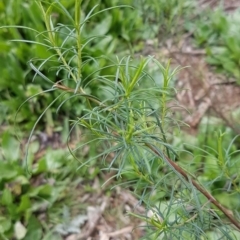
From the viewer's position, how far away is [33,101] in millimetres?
2246

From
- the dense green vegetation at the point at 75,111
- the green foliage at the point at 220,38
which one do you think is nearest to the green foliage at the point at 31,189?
the dense green vegetation at the point at 75,111

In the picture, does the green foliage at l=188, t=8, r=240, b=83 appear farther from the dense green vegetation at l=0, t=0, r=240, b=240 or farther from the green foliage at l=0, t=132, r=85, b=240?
the green foliage at l=0, t=132, r=85, b=240

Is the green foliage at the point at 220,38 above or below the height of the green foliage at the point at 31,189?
above

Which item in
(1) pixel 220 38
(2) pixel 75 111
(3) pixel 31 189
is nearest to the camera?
(3) pixel 31 189

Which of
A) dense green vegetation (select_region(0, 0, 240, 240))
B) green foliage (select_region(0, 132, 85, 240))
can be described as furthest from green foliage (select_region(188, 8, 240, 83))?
green foliage (select_region(0, 132, 85, 240))

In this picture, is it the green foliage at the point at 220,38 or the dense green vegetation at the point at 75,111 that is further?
the green foliage at the point at 220,38

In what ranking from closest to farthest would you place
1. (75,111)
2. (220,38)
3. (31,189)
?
(31,189), (75,111), (220,38)

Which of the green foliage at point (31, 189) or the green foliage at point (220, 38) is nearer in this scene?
the green foliage at point (31, 189)

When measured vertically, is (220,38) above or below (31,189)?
above

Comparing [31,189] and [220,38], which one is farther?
[220,38]

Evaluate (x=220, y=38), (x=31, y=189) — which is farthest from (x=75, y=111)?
(x=220, y=38)

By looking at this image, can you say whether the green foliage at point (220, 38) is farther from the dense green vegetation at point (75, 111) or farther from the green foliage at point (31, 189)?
the green foliage at point (31, 189)

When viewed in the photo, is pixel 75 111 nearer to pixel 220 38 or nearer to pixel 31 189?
pixel 31 189

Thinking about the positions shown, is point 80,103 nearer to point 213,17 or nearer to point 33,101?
point 33,101
